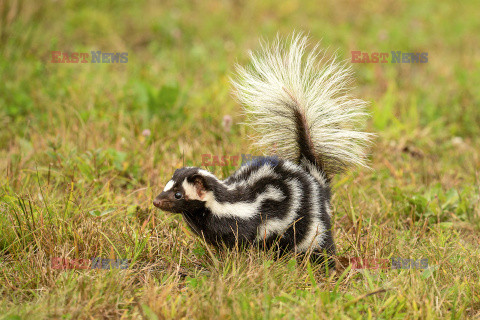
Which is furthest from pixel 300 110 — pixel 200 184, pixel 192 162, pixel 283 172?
pixel 192 162

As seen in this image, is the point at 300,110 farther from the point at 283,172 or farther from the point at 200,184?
the point at 200,184

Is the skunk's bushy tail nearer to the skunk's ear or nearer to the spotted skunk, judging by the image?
the spotted skunk

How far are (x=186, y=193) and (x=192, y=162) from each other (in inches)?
51.4

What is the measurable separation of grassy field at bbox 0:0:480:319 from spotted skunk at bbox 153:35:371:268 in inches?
6.5

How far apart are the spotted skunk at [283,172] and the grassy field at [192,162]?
0.17 metres

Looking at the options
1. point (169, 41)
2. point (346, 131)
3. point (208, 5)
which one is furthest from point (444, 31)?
point (346, 131)

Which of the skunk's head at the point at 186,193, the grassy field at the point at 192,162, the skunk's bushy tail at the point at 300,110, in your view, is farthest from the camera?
the skunk's bushy tail at the point at 300,110

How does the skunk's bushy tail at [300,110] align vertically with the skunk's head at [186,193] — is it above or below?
above

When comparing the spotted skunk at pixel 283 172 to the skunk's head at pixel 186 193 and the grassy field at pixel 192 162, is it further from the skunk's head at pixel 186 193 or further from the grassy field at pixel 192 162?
the grassy field at pixel 192 162

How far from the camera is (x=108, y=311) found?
280 centimetres

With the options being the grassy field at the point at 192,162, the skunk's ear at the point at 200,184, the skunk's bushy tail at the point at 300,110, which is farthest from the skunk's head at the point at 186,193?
the skunk's bushy tail at the point at 300,110

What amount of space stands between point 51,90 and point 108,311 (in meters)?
3.89

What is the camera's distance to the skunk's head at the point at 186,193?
3252 millimetres

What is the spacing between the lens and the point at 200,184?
3.26m
